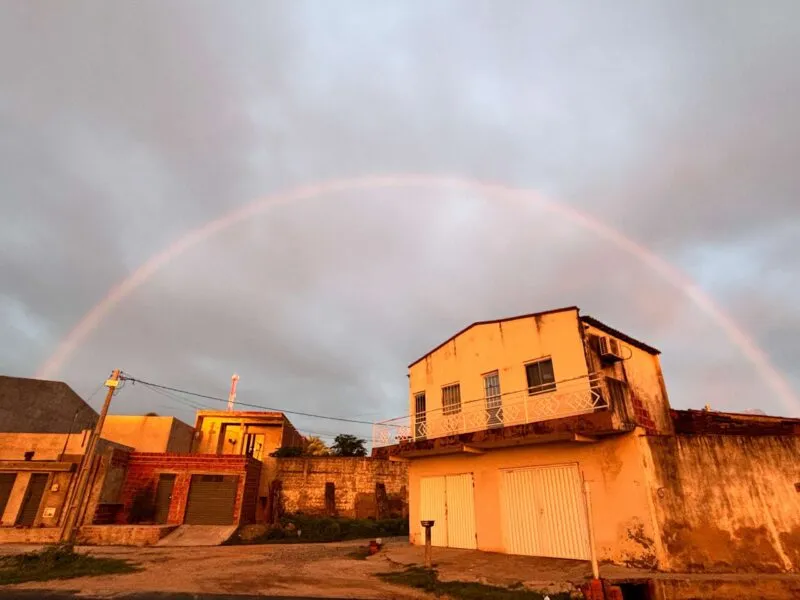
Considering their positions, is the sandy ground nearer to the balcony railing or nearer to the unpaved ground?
the unpaved ground

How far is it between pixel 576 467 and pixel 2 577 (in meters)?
15.7

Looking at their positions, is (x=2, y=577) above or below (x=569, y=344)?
below

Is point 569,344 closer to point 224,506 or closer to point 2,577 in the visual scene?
point 2,577

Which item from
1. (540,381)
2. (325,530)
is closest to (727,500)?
(540,381)

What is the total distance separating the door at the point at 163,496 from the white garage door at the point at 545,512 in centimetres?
1937

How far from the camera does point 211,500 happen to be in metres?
24.4

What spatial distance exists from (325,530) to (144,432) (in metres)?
18.5

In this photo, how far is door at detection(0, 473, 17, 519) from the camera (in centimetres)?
2259

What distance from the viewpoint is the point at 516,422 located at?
15.0 meters

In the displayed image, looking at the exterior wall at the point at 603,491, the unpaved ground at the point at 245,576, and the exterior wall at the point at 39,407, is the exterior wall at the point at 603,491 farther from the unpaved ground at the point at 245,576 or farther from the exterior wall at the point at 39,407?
the exterior wall at the point at 39,407

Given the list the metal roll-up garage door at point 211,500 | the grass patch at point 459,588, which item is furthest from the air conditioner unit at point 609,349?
the metal roll-up garage door at point 211,500

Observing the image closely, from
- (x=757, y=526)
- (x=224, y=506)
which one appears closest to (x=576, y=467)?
(x=757, y=526)

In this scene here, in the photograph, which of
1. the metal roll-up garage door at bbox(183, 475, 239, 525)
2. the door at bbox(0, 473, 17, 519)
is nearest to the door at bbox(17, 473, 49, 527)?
the door at bbox(0, 473, 17, 519)

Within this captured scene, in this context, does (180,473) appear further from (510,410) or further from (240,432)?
(510,410)
